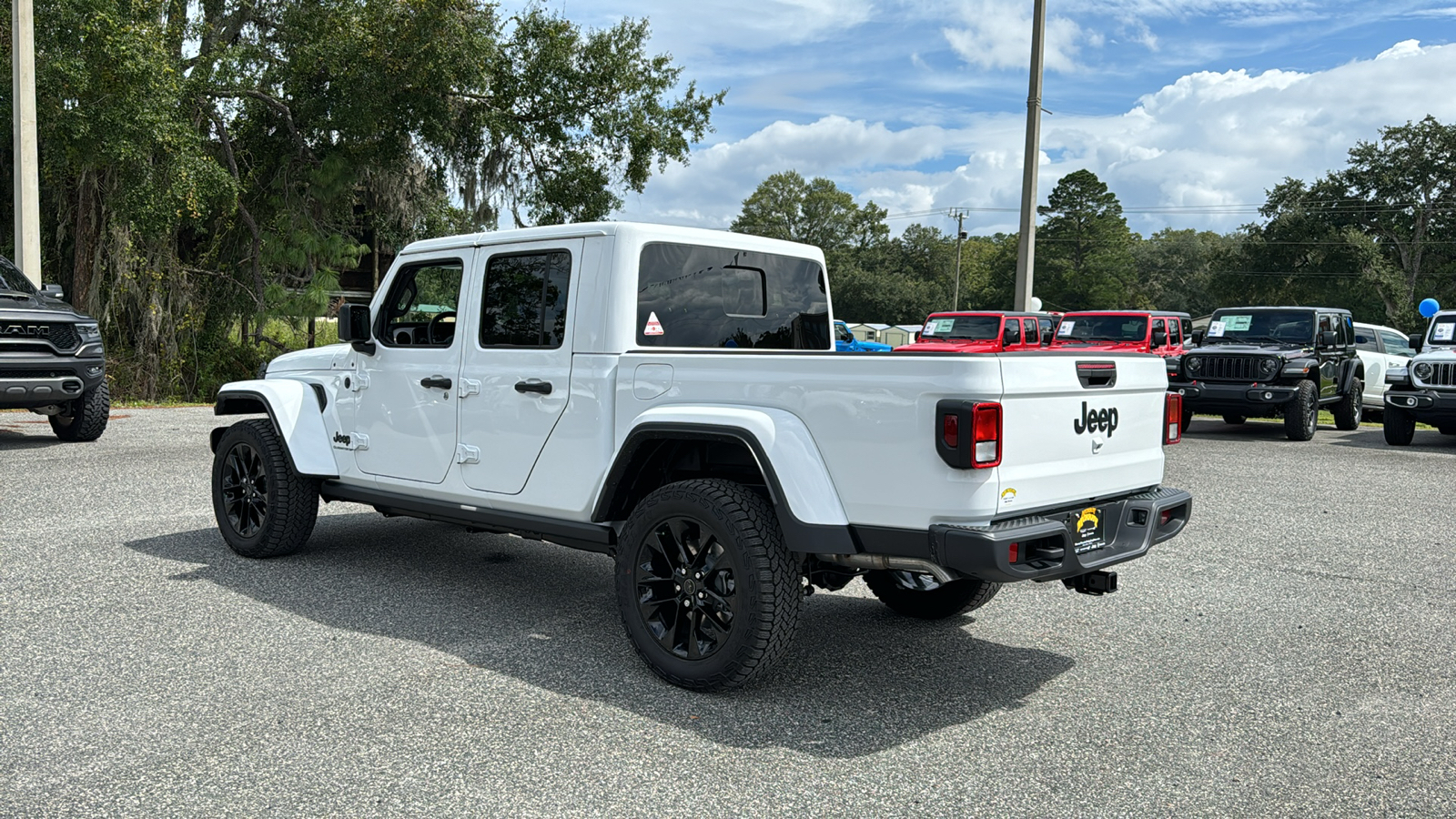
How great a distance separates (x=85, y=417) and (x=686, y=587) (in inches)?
393

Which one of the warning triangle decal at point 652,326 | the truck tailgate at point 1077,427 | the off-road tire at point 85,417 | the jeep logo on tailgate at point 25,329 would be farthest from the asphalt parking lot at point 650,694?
the off-road tire at point 85,417

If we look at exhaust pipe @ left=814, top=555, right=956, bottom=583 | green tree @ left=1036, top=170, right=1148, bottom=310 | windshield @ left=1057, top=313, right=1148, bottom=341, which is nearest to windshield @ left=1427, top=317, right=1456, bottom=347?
windshield @ left=1057, top=313, right=1148, bottom=341

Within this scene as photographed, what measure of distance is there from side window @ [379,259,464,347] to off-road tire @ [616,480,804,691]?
1.79 meters

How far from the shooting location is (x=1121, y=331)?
1941 centimetres

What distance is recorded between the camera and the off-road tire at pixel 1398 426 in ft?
47.2

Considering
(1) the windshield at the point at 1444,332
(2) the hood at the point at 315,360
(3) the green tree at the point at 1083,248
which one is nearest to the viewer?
(2) the hood at the point at 315,360

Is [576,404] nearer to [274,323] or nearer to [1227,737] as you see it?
[1227,737]

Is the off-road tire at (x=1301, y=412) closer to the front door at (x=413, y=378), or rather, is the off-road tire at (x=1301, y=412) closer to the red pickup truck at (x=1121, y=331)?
the red pickup truck at (x=1121, y=331)

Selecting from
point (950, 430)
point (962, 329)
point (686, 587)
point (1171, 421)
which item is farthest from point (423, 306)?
point (962, 329)

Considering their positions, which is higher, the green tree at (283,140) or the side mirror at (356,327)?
the green tree at (283,140)

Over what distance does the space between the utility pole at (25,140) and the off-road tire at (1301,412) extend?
17.2 m

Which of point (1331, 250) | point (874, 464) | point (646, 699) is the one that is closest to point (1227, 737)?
point (874, 464)

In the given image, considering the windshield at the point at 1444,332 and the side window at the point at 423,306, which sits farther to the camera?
the windshield at the point at 1444,332

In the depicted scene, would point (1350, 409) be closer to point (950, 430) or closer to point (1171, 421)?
point (1171, 421)
